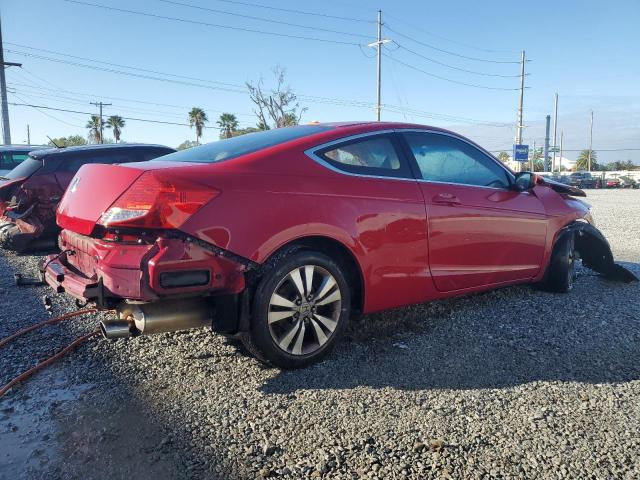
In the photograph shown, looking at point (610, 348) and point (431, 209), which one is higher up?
point (431, 209)

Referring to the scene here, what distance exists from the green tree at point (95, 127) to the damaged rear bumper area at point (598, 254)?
2321 inches

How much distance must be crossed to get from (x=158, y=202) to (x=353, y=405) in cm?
154

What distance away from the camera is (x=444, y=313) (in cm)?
446

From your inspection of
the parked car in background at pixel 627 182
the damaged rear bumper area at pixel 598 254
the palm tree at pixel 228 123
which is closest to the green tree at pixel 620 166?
the parked car in background at pixel 627 182

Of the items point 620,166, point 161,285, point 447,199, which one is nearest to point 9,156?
point 161,285

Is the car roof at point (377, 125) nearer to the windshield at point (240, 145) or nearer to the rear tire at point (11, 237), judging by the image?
the windshield at point (240, 145)

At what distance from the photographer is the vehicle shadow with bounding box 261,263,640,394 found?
3188 millimetres

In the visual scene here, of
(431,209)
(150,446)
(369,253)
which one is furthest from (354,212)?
(150,446)

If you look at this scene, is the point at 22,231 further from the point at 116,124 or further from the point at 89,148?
the point at 116,124

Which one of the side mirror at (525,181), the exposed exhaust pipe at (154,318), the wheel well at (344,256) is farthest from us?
the side mirror at (525,181)

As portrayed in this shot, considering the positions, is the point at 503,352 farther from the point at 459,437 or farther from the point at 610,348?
the point at 459,437

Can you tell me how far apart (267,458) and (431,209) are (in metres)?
2.21

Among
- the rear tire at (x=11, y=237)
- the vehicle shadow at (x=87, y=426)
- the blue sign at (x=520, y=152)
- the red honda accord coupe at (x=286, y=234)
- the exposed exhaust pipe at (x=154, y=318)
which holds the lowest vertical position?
the vehicle shadow at (x=87, y=426)

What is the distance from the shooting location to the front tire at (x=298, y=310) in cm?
309
